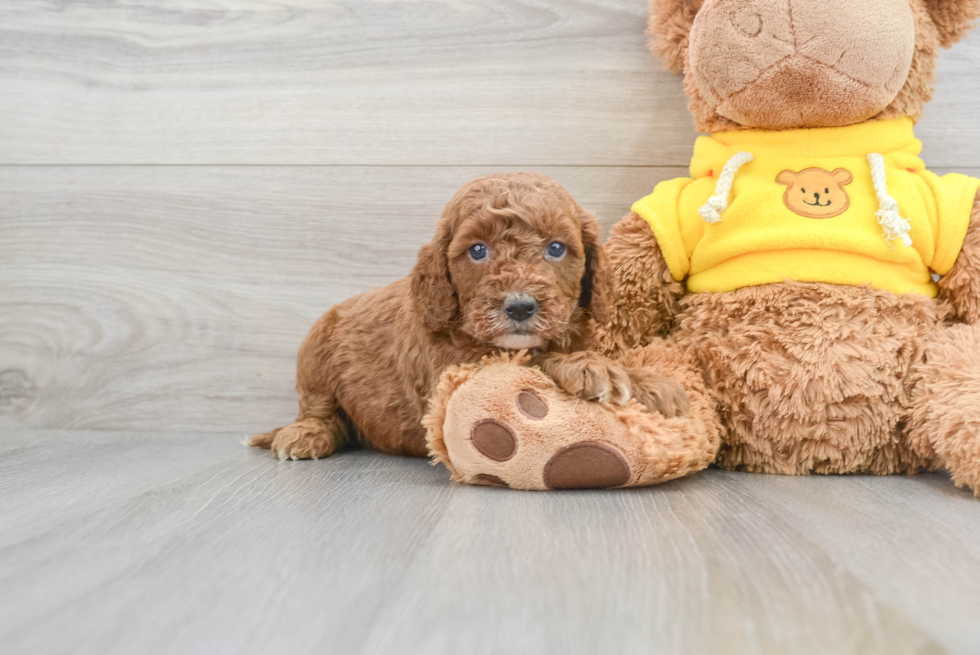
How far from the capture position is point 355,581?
0.69 metres

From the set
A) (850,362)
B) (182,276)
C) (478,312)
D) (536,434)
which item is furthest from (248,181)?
(850,362)

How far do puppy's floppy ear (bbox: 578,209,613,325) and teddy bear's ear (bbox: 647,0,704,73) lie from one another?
41cm

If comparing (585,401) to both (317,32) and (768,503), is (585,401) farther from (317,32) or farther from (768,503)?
(317,32)

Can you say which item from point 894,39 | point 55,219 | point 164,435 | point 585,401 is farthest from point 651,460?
point 55,219

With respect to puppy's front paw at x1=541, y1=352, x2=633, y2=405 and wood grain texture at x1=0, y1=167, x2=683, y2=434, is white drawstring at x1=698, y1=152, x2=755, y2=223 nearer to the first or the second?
puppy's front paw at x1=541, y1=352, x2=633, y2=405

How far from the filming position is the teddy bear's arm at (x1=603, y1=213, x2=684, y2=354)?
125 centimetres

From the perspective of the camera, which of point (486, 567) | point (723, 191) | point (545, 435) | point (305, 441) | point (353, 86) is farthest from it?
point (353, 86)

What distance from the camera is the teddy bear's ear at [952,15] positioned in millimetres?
1196

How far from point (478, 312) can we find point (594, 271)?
0.22m

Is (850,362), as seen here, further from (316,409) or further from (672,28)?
(316,409)

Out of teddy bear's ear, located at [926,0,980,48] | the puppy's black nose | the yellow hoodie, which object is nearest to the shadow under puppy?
the puppy's black nose

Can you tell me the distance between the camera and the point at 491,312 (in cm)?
100

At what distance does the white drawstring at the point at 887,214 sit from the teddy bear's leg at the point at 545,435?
444mm

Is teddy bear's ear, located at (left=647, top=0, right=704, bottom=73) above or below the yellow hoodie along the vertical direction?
above
